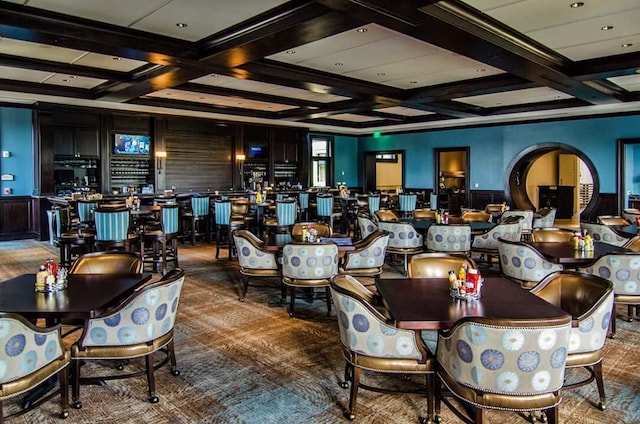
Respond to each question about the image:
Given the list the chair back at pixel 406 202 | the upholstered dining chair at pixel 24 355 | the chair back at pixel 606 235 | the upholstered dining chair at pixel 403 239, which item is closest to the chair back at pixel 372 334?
the upholstered dining chair at pixel 24 355

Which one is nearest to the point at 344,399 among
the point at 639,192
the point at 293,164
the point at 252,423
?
the point at 252,423

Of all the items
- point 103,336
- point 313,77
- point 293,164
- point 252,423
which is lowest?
point 252,423

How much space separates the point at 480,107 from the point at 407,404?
35.7 ft

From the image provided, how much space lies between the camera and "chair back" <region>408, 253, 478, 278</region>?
3.83 m

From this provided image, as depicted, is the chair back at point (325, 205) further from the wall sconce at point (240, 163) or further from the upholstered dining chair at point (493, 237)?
the upholstered dining chair at point (493, 237)

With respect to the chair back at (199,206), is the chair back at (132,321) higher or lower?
lower

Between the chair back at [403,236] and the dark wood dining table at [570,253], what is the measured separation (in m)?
1.85

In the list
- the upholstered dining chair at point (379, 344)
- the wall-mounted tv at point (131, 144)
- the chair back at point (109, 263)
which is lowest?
the upholstered dining chair at point (379, 344)

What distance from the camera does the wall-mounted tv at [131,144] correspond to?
37.9ft

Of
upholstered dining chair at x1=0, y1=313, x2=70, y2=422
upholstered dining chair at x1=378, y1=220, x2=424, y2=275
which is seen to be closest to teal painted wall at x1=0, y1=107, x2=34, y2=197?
upholstered dining chair at x1=378, y1=220, x2=424, y2=275

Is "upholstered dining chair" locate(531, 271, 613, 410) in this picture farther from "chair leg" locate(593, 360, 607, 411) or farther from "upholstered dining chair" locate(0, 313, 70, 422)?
"upholstered dining chair" locate(0, 313, 70, 422)

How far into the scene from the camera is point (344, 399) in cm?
316

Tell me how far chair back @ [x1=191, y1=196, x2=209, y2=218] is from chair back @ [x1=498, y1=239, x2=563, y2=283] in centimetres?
633

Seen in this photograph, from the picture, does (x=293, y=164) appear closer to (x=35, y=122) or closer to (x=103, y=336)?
Answer: (x=35, y=122)
